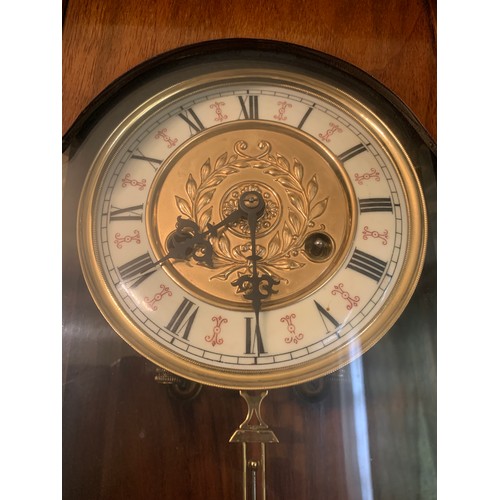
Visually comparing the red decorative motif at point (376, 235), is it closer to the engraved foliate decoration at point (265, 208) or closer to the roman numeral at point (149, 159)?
the engraved foliate decoration at point (265, 208)

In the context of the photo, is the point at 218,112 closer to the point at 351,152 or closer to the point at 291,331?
the point at 351,152

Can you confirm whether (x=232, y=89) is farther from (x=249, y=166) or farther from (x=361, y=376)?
(x=361, y=376)

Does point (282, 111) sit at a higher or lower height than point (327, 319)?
higher

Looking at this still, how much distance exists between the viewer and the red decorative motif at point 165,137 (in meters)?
0.84

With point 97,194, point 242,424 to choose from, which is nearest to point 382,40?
point 97,194

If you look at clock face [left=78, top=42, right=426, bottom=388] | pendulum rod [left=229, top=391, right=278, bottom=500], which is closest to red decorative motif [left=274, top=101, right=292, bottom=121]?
clock face [left=78, top=42, right=426, bottom=388]

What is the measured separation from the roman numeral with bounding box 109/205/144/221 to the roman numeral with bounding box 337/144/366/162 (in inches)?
10.4

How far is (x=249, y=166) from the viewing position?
833mm

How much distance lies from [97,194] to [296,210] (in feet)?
0.83

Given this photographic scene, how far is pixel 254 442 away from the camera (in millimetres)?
763

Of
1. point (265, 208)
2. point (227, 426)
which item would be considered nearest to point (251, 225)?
point (265, 208)

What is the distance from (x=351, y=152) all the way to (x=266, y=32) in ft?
0.64

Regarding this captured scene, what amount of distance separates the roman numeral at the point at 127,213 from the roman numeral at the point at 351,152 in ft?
0.87

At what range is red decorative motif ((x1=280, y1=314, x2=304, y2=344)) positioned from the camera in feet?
2.57
